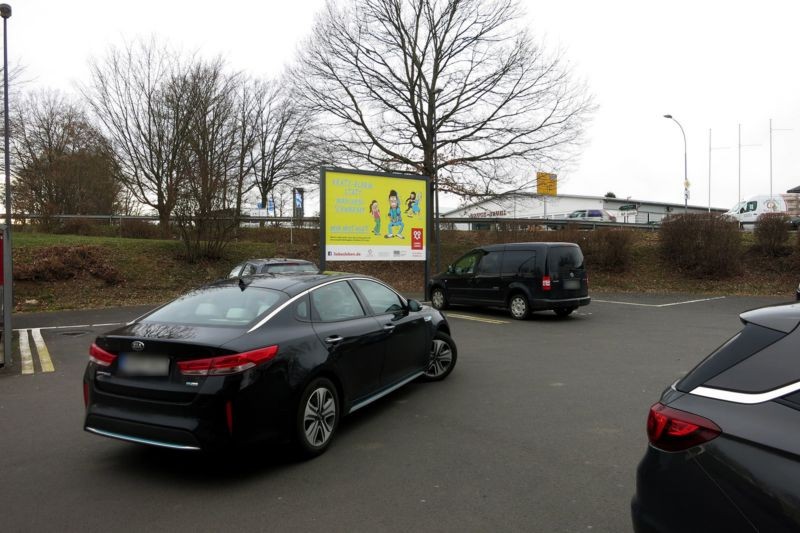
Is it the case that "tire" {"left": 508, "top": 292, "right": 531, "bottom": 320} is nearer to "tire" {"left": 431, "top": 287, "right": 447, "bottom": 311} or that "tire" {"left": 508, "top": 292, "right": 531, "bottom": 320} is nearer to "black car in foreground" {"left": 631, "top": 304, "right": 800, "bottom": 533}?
"tire" {"left": 431, "top": 287, "right": 447, "bottom": 311}

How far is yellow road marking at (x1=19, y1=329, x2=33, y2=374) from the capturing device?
26.5 feet

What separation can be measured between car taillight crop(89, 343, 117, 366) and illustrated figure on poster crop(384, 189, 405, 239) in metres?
11.9

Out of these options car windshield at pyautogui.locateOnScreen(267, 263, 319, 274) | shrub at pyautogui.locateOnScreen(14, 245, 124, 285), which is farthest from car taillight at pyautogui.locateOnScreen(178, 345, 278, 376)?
shrub at pyautogui.locateOnScreen(14, 245, 124, 285)

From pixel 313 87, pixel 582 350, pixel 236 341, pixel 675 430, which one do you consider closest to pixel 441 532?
pixel 675 430

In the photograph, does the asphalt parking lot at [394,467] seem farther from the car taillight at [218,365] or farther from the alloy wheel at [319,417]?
the car taillight at [218,365]

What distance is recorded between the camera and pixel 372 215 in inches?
Result: 612

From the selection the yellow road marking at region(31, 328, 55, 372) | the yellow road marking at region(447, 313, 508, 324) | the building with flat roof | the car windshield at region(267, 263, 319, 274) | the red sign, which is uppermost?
the building with flat roof

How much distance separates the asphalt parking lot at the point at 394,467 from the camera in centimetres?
341

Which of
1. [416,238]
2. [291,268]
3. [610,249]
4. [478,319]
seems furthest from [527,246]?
[610,249]

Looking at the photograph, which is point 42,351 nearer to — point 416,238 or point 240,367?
point 240,367

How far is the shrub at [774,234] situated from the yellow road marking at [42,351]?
24.3 metres

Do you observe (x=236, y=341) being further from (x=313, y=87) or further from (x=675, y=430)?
(x=313, y=87)

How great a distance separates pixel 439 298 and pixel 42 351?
9.63 meters

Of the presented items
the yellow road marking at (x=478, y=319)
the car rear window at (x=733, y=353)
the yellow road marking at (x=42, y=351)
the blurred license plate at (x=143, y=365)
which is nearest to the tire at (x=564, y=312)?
the yellow road marking at (x=478, y=319)
